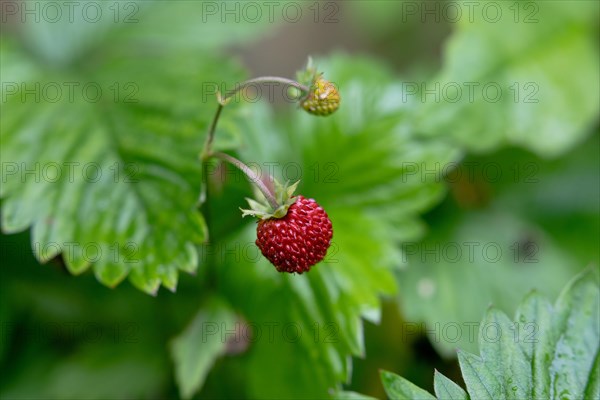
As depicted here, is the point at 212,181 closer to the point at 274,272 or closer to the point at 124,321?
the point at 274,272

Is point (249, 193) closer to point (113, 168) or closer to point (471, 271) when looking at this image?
point (113, 168)

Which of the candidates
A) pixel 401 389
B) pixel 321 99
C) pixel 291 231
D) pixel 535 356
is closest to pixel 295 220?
pixel 291 231

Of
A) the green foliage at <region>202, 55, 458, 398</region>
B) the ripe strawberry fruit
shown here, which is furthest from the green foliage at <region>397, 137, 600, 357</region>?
the ripe strawberry fruit

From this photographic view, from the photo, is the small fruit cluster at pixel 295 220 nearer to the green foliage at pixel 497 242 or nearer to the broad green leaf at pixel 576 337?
the broad green leaf at pixel 576 337

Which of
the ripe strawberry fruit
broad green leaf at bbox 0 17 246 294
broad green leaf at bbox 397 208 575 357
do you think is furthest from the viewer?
broad green leaf at bbox 397 208 575 357

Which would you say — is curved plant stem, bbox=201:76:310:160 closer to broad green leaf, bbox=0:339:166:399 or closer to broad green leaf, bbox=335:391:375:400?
broad green leaf, bbox=335:391:375:400

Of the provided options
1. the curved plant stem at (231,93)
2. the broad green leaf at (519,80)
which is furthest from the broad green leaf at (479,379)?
the broad green leaf at (519,80)
